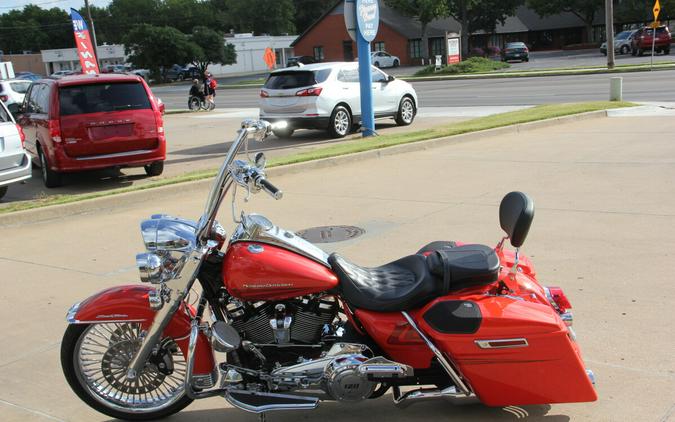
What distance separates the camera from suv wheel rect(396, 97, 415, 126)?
1812 cm

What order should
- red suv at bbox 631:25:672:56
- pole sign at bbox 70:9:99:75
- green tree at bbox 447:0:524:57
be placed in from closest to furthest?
pole sign at bbox 70:9:99:75, red suv at bbox 631:25:672:56, green tree at bbox 447:0:524:57

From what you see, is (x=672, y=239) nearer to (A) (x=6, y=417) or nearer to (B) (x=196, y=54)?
(A) (x=6, y=417)

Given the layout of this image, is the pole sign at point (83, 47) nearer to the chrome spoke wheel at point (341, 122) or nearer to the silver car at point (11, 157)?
the chrome spoke wheel at point (341, 122)

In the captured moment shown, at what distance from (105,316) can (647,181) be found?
752 cm

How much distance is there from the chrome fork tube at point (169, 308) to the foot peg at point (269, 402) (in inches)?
20.9

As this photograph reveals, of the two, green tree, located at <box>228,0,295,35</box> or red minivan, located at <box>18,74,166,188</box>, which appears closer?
red minivan, located at <box>18,74,166,188</box>

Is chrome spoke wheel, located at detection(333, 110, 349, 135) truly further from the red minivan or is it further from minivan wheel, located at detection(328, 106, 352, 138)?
the red minivan

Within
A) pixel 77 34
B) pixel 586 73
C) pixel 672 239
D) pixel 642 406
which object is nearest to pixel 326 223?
pixel 672 239

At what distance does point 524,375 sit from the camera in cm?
354

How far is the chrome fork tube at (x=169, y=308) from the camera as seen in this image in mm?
3600

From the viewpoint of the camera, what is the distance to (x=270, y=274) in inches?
138

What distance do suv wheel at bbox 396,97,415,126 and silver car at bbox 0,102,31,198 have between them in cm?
975

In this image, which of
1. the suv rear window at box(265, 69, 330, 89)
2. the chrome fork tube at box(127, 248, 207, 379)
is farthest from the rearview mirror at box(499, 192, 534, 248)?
the suv rear window at box(265, 69, 330, 89)

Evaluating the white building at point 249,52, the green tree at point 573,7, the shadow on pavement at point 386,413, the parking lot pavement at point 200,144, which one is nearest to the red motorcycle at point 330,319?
the shadow on pavement at point 386,413
